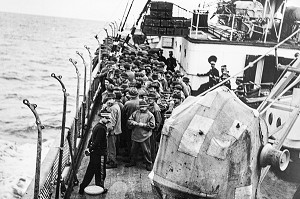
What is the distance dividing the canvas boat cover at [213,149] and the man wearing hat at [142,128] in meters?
3.46

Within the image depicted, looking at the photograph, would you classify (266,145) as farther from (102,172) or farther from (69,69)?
(69,69)

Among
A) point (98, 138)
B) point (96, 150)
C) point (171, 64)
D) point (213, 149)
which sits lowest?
point (96, 150)

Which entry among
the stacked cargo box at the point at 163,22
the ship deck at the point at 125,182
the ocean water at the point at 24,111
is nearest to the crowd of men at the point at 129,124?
the ship deck at the point at 125,182

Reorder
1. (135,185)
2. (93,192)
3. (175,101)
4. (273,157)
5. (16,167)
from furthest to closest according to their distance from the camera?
(16,167), (175,101), (135,185), (93,192), (273,157)

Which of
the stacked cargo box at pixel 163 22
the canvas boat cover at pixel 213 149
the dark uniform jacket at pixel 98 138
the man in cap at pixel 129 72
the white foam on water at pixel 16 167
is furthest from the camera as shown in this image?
the stacked cargo box at pixel 163 22

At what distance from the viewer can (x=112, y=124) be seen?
839cm

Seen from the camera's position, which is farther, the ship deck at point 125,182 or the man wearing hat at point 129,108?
the man wearing hat at point 129,108

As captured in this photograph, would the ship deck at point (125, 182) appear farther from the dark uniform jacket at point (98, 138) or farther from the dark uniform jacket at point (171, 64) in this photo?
the dark uniform jacket at point (171, 64)

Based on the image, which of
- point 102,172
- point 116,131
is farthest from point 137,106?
point 102,172

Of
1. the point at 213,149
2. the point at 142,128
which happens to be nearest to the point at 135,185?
the point at 142,128

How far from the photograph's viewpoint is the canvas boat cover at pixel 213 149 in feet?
14.6

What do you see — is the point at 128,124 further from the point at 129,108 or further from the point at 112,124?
the point at 129,108

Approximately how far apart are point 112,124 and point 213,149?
4.23m

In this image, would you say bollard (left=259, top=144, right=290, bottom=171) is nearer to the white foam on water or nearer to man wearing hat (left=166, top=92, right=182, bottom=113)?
man wearing hat (left=166, top=92, right=182, bottom=113)
